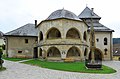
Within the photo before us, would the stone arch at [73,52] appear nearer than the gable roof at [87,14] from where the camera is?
Yes

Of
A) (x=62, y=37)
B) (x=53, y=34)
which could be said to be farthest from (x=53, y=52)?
(x=62, y=37)

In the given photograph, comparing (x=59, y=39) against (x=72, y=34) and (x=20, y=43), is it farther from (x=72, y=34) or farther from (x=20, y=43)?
(x=20, y=43)

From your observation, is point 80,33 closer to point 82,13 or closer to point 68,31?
point 68,31

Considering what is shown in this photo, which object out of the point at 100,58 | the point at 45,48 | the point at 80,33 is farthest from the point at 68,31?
the point at 100,58

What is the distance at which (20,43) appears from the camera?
46.1 metres

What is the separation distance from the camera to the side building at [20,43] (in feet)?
150

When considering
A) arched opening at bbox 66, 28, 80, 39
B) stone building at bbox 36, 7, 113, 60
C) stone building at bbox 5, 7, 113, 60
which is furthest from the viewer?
arched opening at bbox 66, 28, 80, 39

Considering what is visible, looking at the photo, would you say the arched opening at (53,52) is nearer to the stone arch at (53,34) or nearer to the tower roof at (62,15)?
the stone arch at (53,34)

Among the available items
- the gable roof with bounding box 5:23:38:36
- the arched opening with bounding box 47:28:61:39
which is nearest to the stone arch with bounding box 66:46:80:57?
the arched opening with bounding box 47:28:61:39

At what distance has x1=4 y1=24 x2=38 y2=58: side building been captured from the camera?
4558cm

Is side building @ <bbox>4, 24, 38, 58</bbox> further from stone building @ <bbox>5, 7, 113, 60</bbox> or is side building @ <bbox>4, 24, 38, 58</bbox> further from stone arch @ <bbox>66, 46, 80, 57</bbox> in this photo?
stone arch @ <bbox>66, 46, 80, 57</bbox>

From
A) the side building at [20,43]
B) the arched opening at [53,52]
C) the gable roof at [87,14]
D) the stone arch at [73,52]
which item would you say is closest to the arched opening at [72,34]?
the stone arch at [73,52]

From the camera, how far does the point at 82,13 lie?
178 feet

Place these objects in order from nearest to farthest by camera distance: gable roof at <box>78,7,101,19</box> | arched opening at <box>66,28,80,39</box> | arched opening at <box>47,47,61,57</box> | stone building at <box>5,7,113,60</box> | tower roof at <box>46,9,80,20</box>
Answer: stone building at <box>5,7,113,60</box>, tower roof at <box>46,9,80,20</box>, arched opening at <box>47,47,61,57</box>, arched opening at <box>66,28,80,39</box>, gable roof at <box>78,7,101,19</box>
